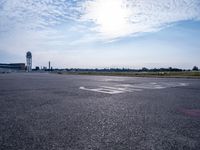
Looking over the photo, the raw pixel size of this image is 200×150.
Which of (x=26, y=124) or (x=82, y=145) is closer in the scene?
(x=82, y=145)

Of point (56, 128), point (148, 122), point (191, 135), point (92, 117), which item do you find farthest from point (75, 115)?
point (191, 135)

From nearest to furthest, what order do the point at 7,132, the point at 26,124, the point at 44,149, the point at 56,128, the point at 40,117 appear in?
the point at 44,149 → the point at 7,132 → the point at 56,128 → the point at 26,124 → the point at 40,117

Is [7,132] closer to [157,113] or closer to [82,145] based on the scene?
[82,145]

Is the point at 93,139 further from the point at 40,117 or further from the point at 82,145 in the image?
the point at 40,117

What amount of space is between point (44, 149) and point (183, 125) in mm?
3675

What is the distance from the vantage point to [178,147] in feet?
13.4

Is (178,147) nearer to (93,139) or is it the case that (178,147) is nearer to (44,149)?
(93,139)

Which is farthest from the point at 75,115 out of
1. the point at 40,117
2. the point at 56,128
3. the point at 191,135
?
the point at 191,135

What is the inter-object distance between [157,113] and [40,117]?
12.7 ft

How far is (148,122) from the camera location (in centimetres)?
609

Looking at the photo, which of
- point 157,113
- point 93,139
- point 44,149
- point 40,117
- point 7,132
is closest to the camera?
point 44,149

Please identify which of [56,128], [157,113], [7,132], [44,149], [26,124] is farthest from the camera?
[157,113]

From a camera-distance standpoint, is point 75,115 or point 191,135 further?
point 75,115

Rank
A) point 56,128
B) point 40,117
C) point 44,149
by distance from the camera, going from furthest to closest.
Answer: point 40,117, point 56,128, point 44,149
